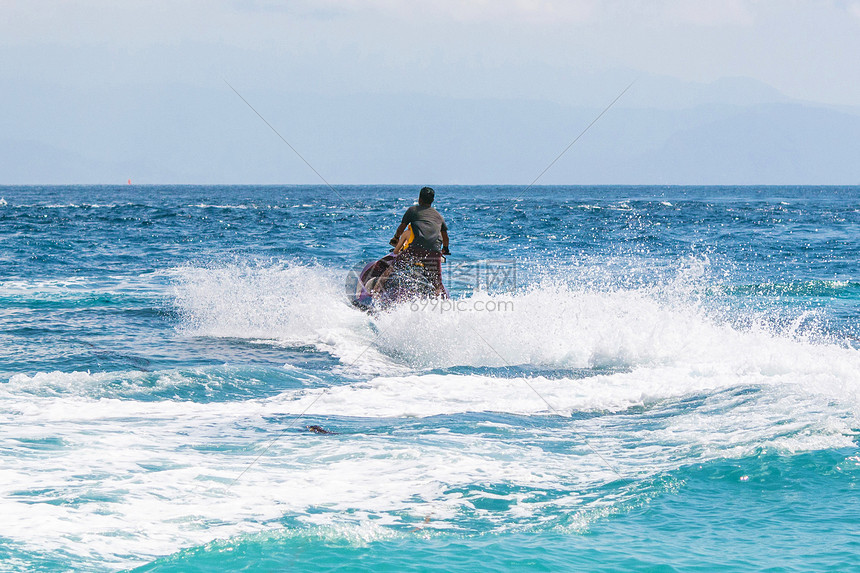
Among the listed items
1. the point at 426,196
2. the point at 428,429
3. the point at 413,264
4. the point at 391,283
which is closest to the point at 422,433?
the point at 428,429

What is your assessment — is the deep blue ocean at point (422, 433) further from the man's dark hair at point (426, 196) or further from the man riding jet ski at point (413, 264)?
the man's dark hair at point (426, 196)

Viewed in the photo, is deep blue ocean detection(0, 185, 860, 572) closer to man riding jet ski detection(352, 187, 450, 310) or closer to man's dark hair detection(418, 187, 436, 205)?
man riding jet ski detection(352, 187, 450, 310)

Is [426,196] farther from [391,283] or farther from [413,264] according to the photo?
[391,283]

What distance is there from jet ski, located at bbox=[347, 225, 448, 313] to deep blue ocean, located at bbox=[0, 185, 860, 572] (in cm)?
31

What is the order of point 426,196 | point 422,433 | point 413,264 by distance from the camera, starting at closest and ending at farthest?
point 422,433 < point 426,196 < point 413,264

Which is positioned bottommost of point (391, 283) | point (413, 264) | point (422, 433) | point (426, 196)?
point (422, 433)

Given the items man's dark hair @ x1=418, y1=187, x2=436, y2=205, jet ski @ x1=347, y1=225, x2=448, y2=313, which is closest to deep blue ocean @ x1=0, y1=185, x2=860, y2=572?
jet ski @ x1=347, y1=225, x2=448, y2=313

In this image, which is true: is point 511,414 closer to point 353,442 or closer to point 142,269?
point 353,442

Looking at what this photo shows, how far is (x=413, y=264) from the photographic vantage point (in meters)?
11.7

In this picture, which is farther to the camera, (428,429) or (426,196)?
(426,196)

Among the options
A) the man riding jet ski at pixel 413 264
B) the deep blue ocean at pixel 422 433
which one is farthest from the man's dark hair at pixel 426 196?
the deep blue ocean at pixel 422 433

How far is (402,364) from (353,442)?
12.6 feet

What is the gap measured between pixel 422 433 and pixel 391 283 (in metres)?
5.32

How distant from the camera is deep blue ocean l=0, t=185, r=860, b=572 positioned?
190 inches
